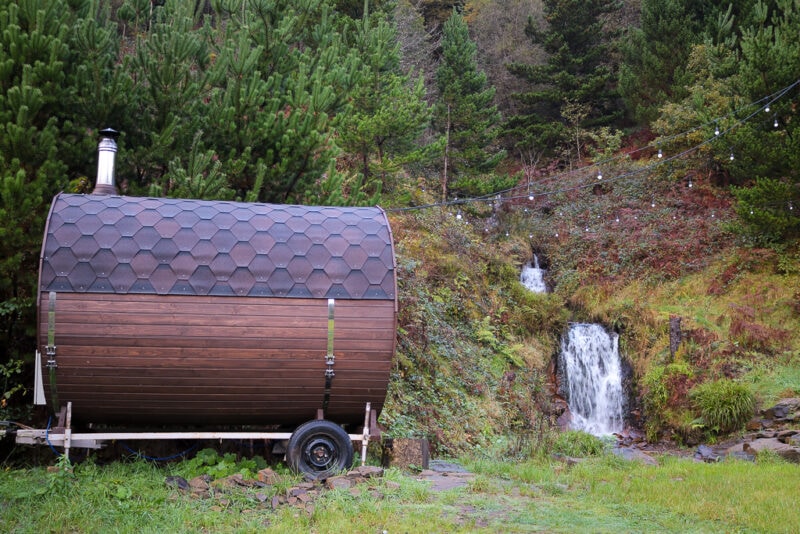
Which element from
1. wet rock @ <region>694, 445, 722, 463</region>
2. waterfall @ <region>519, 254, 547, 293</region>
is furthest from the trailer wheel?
waterfall @ <region>519, 254, 547, 293</region>

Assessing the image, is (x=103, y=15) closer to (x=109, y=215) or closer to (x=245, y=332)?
(x=109, y=215)

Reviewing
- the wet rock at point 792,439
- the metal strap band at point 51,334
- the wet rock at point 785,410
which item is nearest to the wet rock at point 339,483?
the metal strap band at point 51,334

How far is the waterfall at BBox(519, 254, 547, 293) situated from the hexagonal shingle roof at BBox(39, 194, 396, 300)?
12540 millimetres

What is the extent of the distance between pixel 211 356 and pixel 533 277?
14249 millimetres

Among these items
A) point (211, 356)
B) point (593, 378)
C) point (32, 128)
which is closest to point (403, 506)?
point (211, 356)

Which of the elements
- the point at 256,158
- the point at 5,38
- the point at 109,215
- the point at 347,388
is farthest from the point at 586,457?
the point at 5,38

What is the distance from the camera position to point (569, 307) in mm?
17406

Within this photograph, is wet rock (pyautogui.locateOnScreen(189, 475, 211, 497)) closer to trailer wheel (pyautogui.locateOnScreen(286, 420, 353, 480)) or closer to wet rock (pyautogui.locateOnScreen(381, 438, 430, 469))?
trailer wheel (pyautogui.locateOnScreen(286, 420, 353, 480))

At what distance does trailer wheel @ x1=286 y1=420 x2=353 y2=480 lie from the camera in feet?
20.0

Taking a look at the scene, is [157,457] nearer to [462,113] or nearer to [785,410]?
Result: [785,410]

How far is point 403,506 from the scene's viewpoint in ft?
16.9

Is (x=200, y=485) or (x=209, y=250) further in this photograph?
(x=209, y=250)

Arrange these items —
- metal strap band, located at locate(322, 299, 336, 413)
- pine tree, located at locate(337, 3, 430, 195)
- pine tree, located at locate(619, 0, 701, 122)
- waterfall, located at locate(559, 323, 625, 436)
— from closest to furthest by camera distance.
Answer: metal strap band, located at locate(322, 299, 336, 413) < pine tree, located at locate(337, 3, 430, 195) < waterfall, located at locate(559, 323, 625, 436) < pine tree, located at locate(619, 0, 701, 122)

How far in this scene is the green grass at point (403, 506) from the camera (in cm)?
471
